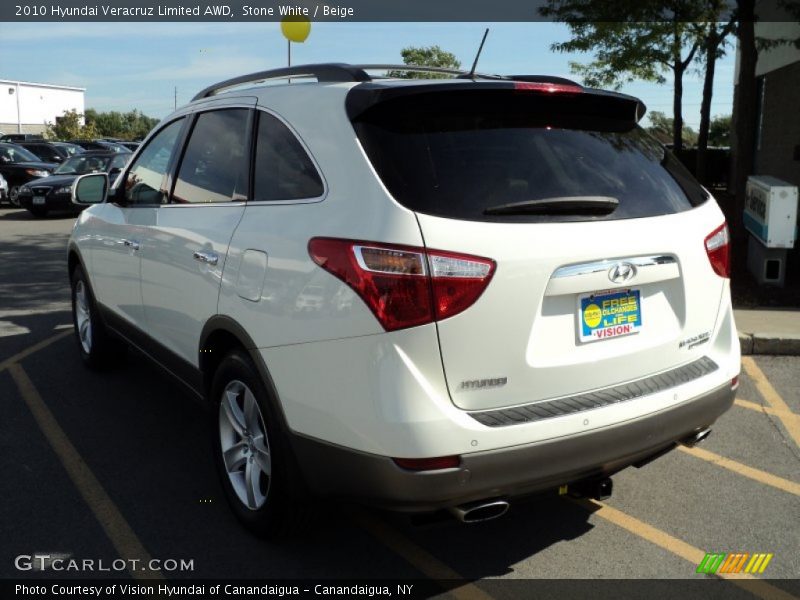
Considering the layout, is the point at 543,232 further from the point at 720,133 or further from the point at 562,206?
the point at 720,133

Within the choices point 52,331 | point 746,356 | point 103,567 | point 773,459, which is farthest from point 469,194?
point 52,331

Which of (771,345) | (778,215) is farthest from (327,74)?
(778,215)

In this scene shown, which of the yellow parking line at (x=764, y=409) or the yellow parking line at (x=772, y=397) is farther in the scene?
the yellow parking line at (x=764, y=409)

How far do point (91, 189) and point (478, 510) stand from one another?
400cm

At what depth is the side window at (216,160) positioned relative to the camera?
3748 mm

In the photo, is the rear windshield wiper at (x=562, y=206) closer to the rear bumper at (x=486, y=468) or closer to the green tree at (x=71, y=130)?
the rear bumper at (x=486, y=468)

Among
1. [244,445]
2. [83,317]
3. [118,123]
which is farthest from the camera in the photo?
[118,123]

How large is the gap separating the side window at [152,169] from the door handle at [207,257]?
807 mm

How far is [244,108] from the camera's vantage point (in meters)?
3.81

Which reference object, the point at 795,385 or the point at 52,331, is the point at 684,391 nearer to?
the point at 795,385

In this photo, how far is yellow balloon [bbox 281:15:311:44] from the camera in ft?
43.8

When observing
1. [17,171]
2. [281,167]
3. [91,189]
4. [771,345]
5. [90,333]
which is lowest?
[771,345]

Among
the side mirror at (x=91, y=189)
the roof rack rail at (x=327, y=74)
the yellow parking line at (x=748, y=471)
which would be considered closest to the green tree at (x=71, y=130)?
the side mirror at (x=91, y=189)

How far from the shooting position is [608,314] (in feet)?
9.96
